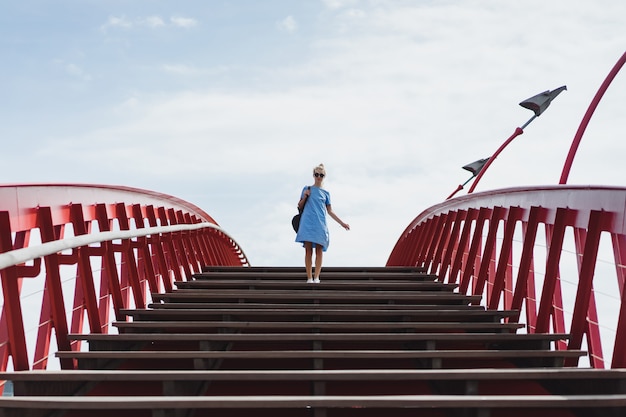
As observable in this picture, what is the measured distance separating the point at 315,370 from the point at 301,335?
936 millimetres

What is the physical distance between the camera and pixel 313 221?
9.57 metres

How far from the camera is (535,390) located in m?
4.81

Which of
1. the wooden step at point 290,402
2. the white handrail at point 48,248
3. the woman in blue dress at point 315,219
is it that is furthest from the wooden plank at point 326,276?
the wooden step at point 290,402

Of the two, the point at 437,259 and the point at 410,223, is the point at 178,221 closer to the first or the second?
the point at 437,259

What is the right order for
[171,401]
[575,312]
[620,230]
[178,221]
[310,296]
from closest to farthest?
[171,401], [620,230], [575,312], [310,296], [178,221]

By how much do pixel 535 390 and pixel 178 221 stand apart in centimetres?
754

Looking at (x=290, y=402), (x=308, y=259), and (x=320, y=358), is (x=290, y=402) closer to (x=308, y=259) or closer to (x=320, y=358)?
(x=320, y=358)

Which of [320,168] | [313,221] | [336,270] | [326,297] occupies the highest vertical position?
[320,168]

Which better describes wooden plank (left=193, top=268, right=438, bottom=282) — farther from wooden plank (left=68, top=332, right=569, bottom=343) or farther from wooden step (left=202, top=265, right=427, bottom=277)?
wooden plank (left=68, top=332, right=569, bottom=343)

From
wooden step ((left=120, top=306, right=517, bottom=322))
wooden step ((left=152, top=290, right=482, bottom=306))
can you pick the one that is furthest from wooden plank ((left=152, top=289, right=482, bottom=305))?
wooden step ((left=120, top=306, right=517, bottom=322))

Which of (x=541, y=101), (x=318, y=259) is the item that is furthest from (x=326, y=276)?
(x=541, y=101)

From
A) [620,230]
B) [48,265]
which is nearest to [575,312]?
[620,230]

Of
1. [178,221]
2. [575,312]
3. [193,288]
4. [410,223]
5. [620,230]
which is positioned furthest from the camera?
[410,223]

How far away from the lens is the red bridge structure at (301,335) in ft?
13.6
